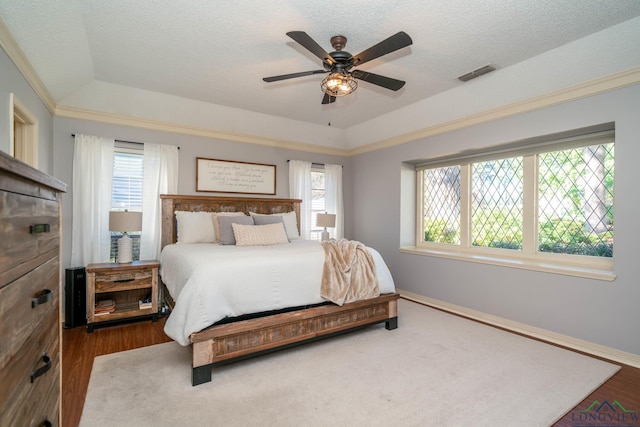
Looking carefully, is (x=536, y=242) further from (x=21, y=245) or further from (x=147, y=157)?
(x=147, y=157)

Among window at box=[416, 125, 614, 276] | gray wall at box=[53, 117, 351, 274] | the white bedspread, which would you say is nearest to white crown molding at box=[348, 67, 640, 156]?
window at box=[416, 125, 614, 276]

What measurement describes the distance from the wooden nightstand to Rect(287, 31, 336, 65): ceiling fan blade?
2.77 m

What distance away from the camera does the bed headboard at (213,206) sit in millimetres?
4059

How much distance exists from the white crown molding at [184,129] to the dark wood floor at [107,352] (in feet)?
7.75

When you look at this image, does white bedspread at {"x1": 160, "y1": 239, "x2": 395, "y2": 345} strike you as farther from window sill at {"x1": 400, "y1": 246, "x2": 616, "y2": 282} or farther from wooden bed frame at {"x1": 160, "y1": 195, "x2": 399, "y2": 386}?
window sill at {"x1": 400, "y1": 246, "x2": 616, "y2": 282}

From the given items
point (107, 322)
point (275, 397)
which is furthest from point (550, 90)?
point (107, 322)

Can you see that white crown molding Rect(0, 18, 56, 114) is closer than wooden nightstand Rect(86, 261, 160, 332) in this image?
Yes

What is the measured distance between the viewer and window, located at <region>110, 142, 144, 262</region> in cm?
385

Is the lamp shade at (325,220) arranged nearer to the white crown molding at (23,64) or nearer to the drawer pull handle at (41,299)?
the white crown molding at (23,64)

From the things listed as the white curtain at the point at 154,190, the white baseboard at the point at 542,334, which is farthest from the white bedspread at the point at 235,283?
the white baseboard at the point at 542,334

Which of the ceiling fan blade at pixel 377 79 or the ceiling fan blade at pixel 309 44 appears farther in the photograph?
the ceiling fan blade at pixel 377 79

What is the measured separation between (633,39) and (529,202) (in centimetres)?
165

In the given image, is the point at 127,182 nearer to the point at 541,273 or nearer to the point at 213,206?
the point at 213,206

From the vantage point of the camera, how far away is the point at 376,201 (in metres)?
5.25
